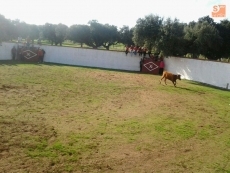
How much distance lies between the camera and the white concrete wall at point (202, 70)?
21.6 m

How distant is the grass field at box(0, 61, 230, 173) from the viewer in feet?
22.3

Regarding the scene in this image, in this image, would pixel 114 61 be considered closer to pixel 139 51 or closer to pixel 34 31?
pixel 139 51

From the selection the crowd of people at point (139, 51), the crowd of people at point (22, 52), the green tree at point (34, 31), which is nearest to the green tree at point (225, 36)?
the crowd of people at point (139, 51)

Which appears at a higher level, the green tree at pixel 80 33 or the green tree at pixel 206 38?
the green tree at pixel 80 33

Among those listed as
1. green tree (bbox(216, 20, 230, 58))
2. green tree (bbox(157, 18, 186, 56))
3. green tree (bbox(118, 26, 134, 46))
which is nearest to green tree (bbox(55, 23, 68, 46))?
green tree (bbox(118, 26, 134, 46))

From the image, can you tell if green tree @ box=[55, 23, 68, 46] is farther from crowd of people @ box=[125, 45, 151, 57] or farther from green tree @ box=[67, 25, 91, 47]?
crowd of people @ box=[125, 45, 151, 57]

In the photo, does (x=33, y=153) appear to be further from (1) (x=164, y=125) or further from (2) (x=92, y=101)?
(2) (x=92, y=101)

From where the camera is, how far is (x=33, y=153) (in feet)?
22.4

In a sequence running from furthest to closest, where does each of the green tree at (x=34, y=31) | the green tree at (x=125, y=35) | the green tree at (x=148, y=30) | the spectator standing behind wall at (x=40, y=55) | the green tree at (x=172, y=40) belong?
the green tree at (x=34, y=31) → the green tree at (x=125, y=35) → the spectator standing behind wall at (x=40, y=55) → the green tree at (x=148, y=30) → the green tree at (x=172, y=40)

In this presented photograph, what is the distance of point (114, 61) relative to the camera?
3119 centimetres

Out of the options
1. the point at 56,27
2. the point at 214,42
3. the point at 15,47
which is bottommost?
the point at 15,47

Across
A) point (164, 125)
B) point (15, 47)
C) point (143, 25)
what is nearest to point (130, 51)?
point (143, 25)

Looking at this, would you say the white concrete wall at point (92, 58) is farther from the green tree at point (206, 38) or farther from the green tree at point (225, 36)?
the green tree at point (225, 36)

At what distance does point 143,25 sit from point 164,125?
2051cm
